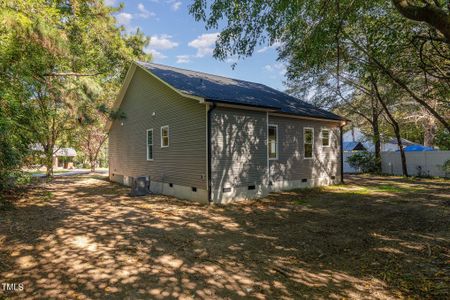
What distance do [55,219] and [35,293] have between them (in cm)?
466

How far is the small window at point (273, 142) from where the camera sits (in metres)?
12.9

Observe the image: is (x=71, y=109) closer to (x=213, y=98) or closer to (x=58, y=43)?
(x=58, y=43)

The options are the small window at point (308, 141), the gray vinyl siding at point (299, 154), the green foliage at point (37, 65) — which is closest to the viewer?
the green foliage at point (37, 65)

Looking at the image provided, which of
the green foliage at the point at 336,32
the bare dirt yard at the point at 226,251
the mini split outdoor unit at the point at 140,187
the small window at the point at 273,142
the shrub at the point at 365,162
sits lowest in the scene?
the bare dirt yard at the point at 226,251

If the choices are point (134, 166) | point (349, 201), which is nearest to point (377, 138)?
point (349, 201)

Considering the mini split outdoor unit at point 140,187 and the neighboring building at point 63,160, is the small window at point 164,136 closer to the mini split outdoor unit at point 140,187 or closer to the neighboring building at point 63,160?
the mini split outdoor unit at point 140,187

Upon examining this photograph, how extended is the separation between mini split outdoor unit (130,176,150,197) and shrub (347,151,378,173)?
18.7m

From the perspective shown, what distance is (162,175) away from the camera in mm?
12969

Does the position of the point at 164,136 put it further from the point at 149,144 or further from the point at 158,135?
the point at 149,144

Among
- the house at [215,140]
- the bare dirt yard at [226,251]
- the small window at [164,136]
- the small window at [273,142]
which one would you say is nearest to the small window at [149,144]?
the house at [215,140]

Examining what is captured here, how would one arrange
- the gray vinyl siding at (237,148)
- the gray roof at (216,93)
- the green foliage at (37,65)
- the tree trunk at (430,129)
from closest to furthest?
the green foliage at (37,65) → the gray vinyl siding at (237,148) → the gray roof at (216,93) → the tree trunk at (430,129)

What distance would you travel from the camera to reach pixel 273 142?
13.0 meters

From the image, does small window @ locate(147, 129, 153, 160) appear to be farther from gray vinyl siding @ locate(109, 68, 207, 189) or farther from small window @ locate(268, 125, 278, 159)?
small window @ locate(268, 125, 278, 159)

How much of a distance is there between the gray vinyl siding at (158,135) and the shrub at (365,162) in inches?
711
